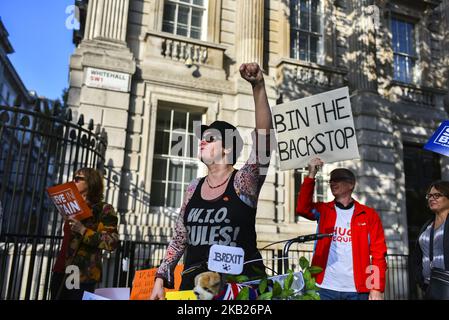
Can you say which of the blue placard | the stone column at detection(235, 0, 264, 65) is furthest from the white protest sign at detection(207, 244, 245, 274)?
the stone column at detection(235, 0, 264, 65)

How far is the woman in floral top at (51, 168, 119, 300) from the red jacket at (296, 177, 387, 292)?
182 centimetres

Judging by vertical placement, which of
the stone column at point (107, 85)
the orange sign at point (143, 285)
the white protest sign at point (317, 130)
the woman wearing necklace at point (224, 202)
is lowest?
the orange sign at point (143, 285)

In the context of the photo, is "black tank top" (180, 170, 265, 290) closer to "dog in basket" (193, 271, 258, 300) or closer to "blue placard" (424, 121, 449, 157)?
"dog in basket" (193, 271, 258, 300)

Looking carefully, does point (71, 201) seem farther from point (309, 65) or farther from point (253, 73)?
point (309, 65)

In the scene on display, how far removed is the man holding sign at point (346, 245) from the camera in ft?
10.8

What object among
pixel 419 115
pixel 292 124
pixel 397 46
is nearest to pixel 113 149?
pixel 292 124

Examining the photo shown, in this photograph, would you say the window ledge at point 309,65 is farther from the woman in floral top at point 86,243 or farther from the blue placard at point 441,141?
the woman in floral top at point 86,243

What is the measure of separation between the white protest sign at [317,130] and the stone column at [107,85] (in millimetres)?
5392

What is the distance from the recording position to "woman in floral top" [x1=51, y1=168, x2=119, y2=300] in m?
3.56

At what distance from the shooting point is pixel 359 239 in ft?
11.1

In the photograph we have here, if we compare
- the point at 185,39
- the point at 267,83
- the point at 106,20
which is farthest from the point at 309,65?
the point at 106,20

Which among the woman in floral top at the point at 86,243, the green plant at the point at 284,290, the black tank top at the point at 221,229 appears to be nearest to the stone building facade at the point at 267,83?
the woman in floral top at the point at 86,243

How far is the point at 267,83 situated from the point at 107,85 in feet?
13.1

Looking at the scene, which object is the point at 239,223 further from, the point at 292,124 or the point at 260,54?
the point at 260,54
